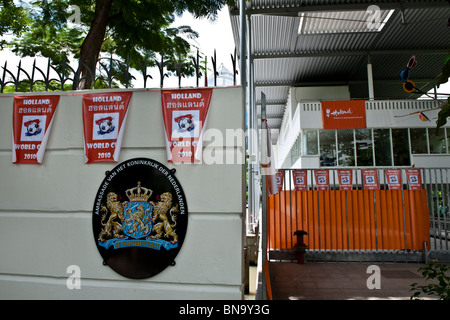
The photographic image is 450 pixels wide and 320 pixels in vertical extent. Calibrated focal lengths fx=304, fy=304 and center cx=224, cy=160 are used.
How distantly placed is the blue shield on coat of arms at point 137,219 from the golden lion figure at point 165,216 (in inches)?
2.9

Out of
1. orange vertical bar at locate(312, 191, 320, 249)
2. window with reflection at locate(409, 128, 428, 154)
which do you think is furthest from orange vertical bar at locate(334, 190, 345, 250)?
window with reflection at locate(409, 128, 428, 154)

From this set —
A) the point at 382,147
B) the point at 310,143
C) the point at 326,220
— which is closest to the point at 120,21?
the point at 326,220

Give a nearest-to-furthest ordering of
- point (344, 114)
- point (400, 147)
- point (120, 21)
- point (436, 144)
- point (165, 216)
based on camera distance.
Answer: point (165, 216) → point (120, 21) → point (344, 114) → point (400, 147) → point (436, 144)

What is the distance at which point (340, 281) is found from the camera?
6.69 metres

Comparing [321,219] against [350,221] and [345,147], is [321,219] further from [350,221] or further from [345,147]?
[345,147]

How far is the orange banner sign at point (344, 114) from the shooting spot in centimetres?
2174

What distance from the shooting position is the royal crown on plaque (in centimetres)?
361

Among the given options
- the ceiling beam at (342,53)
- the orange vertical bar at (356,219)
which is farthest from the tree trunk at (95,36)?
the ceiling beam at (342,53)

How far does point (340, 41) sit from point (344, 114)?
499cm

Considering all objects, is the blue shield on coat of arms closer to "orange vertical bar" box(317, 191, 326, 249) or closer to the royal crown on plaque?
the royal crown on plaque

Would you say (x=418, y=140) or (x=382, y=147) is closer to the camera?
(x=382, y=147)

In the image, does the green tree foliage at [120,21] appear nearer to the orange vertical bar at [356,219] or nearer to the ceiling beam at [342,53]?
the orange vertical bar at [356,219]

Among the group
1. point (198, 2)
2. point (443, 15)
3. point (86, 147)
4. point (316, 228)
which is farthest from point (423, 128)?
point (86, 147)
